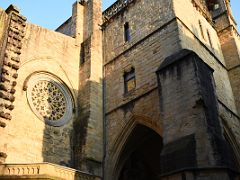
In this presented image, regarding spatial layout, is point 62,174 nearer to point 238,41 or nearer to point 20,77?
point 20,77

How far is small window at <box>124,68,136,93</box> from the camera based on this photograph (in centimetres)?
1044

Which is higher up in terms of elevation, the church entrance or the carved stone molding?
the church entrance

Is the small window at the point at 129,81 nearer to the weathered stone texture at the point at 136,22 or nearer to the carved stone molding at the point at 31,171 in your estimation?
the weathered stone texture at the point at 136,22

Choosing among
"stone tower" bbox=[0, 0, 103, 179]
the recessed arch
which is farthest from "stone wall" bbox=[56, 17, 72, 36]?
the recessed arch

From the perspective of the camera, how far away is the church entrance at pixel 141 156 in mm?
10370

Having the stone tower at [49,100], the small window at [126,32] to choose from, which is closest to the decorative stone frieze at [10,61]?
the stone tower at [49,100]

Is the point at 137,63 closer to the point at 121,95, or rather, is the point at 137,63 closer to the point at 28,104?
the point at 121,95

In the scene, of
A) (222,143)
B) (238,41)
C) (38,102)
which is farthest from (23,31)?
(238,41)

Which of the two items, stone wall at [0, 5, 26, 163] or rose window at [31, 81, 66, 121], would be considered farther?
rose window at [31, 81, 66, 121]

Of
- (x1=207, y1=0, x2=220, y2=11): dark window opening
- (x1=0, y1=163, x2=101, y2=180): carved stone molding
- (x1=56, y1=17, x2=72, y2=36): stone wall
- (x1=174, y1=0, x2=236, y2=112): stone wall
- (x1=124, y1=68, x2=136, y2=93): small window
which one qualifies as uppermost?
(x1=207, y1=0, x2=220, y2=11): dark window opening

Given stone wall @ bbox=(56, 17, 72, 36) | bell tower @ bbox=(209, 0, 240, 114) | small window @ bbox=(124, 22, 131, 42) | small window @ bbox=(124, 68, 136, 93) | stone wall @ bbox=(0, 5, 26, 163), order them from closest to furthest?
stone wall @ bbox=(0, 5, 26, 163) → small window @ bbox=(124, 68, 136, 93) → small window @ bbox=(124, 22, 131, 42) → bell tower @ bbox=(209, 0, 240, 114) → stone wall @ bbox=(56, 17, 72, 36)

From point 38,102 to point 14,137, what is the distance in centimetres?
157

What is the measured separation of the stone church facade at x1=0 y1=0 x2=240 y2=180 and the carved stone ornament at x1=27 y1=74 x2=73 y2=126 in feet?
0.12

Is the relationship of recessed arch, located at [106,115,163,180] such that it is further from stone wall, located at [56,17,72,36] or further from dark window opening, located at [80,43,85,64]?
stone wall, located at [56,17,72,36]
